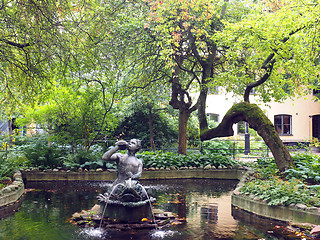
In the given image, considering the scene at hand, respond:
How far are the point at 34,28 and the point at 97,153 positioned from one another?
841cm

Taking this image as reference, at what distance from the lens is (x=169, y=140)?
2394cm

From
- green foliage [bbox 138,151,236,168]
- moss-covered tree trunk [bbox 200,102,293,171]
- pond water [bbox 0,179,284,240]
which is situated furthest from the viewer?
green foliage [bbox 138,151,236,168]

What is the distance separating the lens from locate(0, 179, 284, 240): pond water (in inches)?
288

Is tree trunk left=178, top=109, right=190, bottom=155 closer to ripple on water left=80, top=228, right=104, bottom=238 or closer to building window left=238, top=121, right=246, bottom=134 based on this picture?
ripple on water left=80, top=228, right=104, bottom=238

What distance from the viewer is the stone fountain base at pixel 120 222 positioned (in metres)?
7.79

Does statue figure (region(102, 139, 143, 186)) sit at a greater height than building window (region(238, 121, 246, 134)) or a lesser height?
lesser

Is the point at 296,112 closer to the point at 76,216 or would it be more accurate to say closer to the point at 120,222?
the point at 120,222

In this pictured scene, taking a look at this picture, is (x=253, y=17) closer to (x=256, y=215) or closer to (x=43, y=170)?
(x=256, y=215)

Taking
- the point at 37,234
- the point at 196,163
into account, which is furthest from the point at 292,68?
the point at 37,234

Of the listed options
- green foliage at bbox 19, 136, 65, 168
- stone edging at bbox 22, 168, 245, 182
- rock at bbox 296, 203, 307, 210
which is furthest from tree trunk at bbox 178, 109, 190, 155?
rock at bbox 296, 203, 307, 210

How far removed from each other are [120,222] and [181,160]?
9400mm

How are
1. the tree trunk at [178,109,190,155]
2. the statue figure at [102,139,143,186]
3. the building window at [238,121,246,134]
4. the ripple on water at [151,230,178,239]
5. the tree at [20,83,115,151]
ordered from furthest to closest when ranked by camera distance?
the building window at [238,121,246,134]
the tree trunk at [178,109,190,155]
the tree at [20,83,115,151]
the statue figure at [102,139,143,186]
the ripple on water at [151,230,178,239]

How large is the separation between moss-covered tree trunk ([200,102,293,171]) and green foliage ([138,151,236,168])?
8.29 feet

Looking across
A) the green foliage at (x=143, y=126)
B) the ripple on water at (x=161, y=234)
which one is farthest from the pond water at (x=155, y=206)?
the green foliage at (x=143, y=126)
